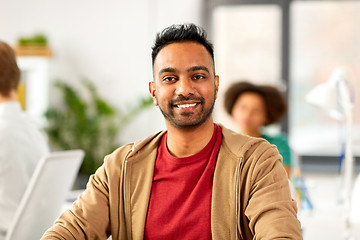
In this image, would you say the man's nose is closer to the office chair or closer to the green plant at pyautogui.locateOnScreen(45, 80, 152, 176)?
the office chair

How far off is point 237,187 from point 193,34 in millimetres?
425

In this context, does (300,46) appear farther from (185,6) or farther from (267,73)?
(185,6)

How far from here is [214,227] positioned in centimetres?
156

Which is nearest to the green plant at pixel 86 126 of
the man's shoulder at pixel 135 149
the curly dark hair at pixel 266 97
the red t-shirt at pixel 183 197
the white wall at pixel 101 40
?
the white wall at pixel 101 40

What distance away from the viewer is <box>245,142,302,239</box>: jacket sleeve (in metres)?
1.46

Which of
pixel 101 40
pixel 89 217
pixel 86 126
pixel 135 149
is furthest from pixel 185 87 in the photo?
pixel 101 40

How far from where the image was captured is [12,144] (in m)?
2.38

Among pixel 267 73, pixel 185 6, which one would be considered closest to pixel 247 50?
pixel 267 73

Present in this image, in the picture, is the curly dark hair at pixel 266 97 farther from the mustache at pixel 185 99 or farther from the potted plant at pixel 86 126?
the potted plant at pixel 86 126

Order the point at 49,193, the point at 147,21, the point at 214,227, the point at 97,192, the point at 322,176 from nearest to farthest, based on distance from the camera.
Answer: the point at 214,227 < the point at 97,192 < the point at 49,193 < the point at 322,176 < the point at 147,21

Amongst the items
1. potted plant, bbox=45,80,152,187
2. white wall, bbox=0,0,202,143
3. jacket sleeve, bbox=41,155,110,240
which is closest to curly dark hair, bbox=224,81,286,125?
jacket sleeve, bbox=41,155,110,240

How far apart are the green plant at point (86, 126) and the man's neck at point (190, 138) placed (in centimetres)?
448

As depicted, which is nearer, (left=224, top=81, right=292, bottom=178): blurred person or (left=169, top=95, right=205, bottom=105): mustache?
(left=169, top=95, right=205, bottom=105): mustache

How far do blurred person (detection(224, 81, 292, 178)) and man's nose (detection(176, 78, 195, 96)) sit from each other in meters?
1.92
